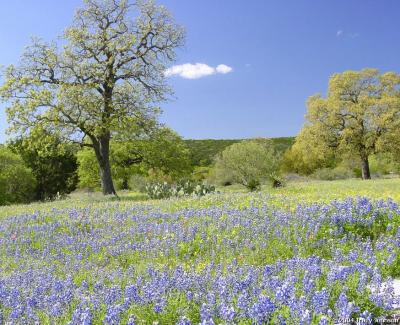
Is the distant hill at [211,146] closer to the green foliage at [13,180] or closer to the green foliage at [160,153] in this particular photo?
the green foliage at [13,180]

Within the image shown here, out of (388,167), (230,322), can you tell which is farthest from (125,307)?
(388,167)

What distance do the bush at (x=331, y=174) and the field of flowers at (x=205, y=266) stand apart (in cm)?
3991

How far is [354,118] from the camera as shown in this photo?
44.8 metres

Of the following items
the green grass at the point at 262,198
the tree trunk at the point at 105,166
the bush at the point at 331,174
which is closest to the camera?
the green grass at the point at 262,198

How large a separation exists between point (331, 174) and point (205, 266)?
4818 cm

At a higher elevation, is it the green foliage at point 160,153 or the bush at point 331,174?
the green foliage at point 160,153

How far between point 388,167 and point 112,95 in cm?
4700

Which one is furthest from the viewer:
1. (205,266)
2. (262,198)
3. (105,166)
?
(105,166)

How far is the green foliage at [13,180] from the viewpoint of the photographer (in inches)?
1502

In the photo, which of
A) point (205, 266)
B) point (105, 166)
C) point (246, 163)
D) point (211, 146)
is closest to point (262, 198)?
point (205, 266)

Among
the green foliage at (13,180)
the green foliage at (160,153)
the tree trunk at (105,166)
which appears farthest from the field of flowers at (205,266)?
the green foliage at (13,180)

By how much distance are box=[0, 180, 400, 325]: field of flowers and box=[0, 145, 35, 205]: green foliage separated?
26125 mm

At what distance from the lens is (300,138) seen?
4725cm

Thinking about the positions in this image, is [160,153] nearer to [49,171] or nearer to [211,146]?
[49,171]
